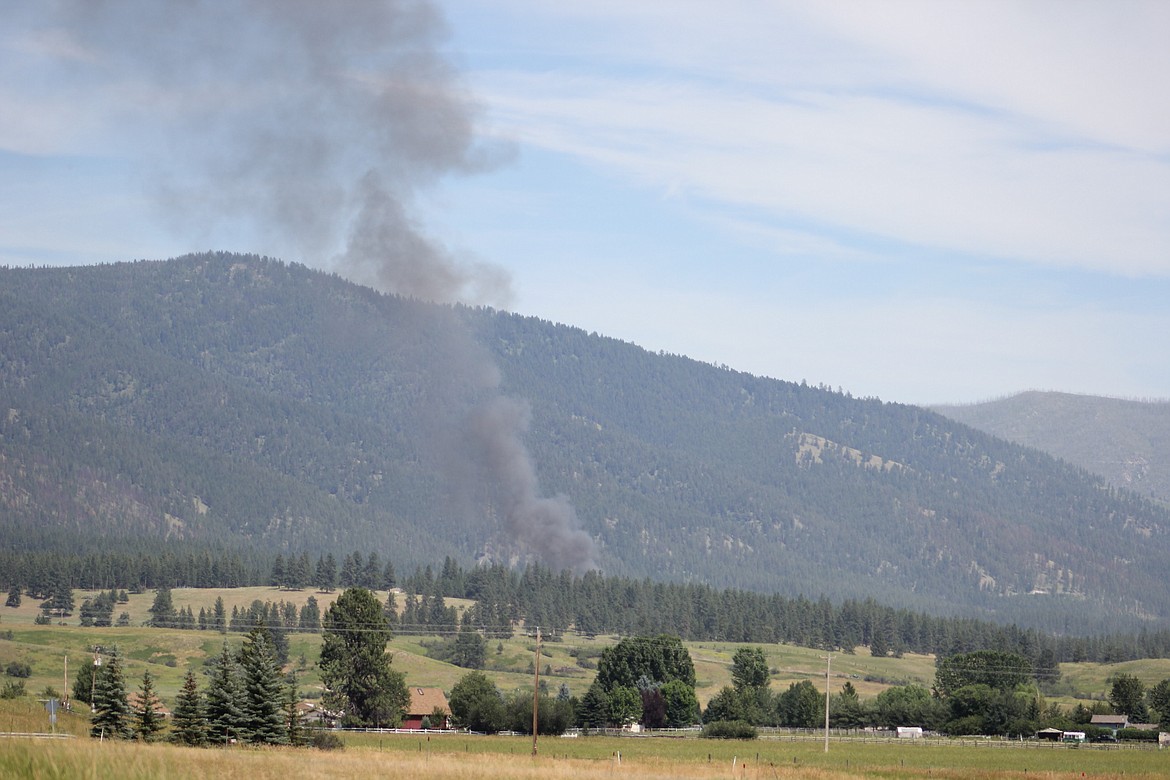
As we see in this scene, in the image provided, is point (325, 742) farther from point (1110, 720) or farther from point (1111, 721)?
point (1110, 720)

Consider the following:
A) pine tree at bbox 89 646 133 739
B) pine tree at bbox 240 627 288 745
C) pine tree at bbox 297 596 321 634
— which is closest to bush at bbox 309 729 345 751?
pine tree at bbox 240 627 288 745

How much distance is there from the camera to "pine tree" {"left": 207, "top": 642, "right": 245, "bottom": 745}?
74375 millimetres

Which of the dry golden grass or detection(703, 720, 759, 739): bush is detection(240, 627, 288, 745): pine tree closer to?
the dry golden grass

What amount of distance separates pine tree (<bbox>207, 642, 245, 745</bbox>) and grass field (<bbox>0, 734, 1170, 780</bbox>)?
4001 millimetres

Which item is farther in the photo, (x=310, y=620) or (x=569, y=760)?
(x=310, y=620)

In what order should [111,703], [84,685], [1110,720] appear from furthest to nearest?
[1110,720] → [84,685] → [111,703]

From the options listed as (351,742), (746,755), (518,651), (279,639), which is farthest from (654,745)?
(518,651)

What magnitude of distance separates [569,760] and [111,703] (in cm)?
2423

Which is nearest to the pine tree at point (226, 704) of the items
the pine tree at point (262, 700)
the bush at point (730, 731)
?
the pine tree at point (262, 700)

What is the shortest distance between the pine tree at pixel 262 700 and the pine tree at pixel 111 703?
6.30m

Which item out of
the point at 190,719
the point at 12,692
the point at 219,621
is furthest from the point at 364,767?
the point at 219,621

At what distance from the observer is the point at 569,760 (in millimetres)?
76750

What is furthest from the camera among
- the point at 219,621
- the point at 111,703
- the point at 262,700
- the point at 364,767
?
the point at 219,621

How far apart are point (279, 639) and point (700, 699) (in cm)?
4809
